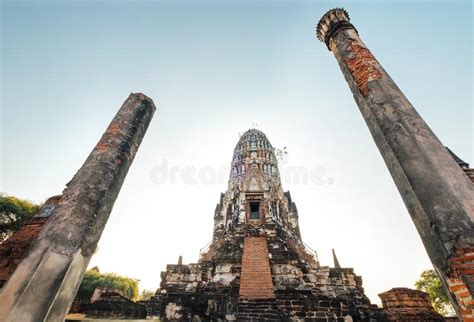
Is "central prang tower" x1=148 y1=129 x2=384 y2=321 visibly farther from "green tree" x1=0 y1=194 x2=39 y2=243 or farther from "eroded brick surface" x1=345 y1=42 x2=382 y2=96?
"green tree" x1=0 y1=194 x2=39 y2=243

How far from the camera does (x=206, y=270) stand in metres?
8.57

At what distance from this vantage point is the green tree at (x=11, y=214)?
16.5 m

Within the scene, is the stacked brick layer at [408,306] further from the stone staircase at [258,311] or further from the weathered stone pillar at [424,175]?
the weathered stone pillar at [424,175]

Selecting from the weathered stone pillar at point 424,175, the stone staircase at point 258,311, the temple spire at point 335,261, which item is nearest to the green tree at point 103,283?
the stone staircase at point 258,311

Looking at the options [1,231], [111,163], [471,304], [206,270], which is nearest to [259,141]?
[206,270]

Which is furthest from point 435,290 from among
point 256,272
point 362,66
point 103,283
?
point 103,283

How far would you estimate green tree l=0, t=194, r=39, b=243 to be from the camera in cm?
1650

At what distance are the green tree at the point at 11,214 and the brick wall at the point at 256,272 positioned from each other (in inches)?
691

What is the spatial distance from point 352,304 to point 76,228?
798 centimetres

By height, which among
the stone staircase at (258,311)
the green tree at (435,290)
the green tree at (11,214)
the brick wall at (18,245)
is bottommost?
the stone staircase at (258,311)

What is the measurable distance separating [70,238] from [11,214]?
20385 millimetres

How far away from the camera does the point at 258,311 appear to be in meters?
6.76

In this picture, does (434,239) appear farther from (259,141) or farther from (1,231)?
(1,231)

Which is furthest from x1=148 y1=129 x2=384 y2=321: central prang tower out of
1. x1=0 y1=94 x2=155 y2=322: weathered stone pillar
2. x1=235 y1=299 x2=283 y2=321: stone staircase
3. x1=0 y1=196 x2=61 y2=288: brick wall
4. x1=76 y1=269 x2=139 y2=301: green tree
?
x1=76 y1=269 x2=139 y2=301: green tree
